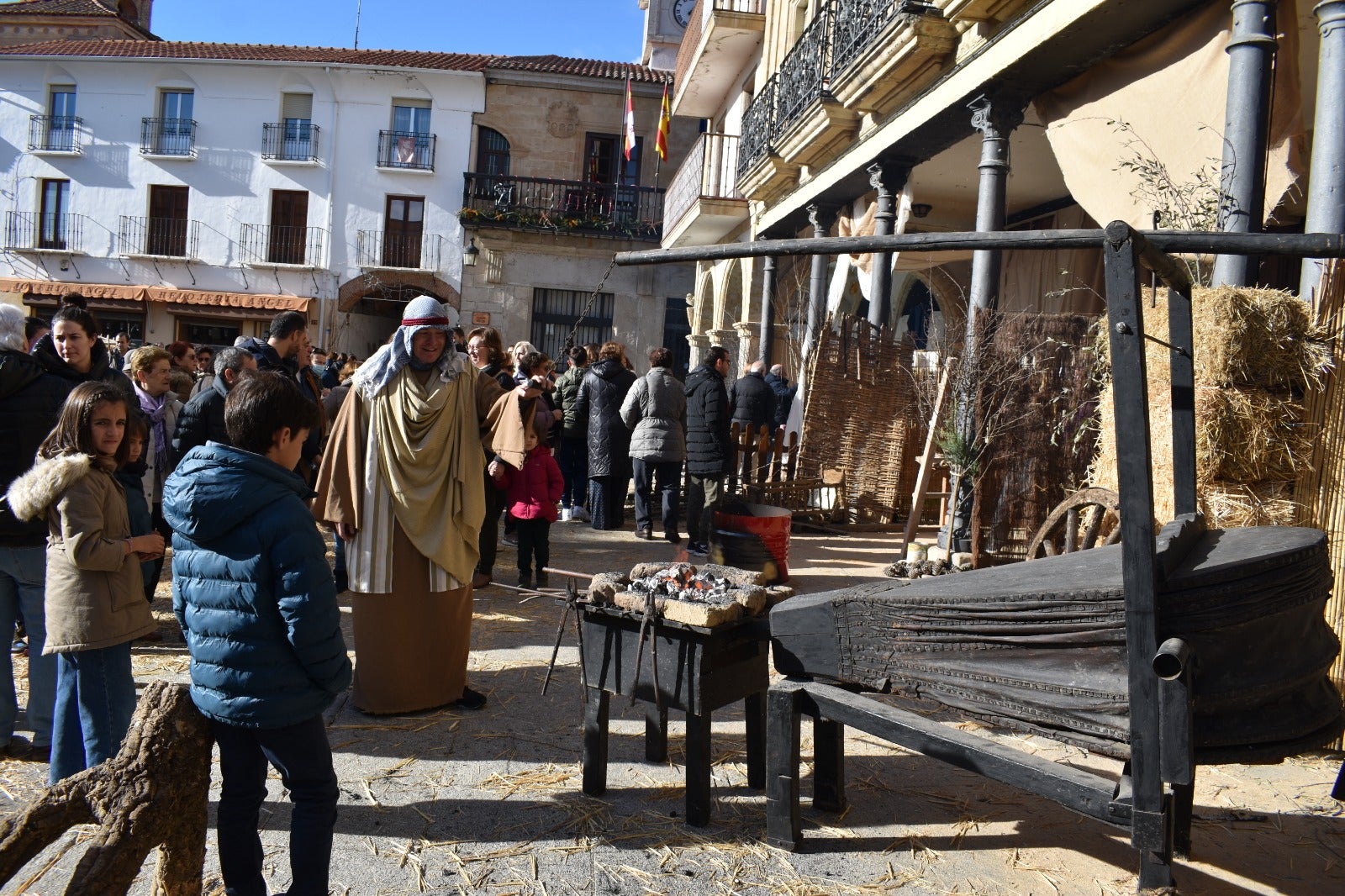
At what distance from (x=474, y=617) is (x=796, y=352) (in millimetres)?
8448

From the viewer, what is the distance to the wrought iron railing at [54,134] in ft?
96.0

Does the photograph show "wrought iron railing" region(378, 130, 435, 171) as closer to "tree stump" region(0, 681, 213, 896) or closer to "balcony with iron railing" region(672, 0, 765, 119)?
"balcony with iron railing" region(672, 0, 765, 119)

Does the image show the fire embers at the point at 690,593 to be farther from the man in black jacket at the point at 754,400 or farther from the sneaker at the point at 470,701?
the man in black jacket at the point at 754,400

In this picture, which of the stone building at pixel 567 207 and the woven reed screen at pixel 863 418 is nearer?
the woven reed screen at pixel 863 418

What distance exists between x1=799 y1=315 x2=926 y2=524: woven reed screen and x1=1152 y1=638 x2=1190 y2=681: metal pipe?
317 inches

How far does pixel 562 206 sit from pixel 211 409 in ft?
73.4

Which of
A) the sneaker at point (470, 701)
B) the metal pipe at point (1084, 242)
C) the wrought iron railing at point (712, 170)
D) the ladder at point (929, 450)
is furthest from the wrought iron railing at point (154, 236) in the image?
the metal pipe at point (1084, 242)

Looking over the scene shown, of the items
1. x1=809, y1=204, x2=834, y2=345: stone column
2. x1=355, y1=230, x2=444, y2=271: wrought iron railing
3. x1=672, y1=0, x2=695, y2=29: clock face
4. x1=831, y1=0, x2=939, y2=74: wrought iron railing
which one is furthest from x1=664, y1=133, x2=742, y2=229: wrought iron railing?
x1=672, y1=0, x2=695, y2=29: clock face

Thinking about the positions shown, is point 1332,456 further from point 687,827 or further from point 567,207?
point 567,207

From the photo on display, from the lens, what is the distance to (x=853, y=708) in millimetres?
3133

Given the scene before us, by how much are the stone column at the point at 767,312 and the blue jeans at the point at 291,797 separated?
13981 millimetres

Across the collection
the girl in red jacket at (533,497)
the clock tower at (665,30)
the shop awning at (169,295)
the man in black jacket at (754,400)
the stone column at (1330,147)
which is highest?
the clock tower at (665,30)

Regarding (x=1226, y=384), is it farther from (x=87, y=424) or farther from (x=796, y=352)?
(x=796, y=352)

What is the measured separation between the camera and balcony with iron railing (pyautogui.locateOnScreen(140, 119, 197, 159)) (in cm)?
2864
